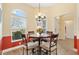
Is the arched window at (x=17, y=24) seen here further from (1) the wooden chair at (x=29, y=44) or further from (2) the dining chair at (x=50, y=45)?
(2) the dining chair at (x=50, y=45)

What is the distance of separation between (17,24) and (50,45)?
0.70 m

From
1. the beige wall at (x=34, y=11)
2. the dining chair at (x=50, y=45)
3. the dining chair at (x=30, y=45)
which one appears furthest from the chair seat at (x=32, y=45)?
the beige wall at (x=34, y=11)

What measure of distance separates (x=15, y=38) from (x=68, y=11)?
1.05 m

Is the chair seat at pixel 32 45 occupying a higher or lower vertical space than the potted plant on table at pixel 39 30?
lower

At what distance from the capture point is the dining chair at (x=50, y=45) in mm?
2002

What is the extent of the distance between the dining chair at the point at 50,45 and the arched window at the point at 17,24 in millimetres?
459

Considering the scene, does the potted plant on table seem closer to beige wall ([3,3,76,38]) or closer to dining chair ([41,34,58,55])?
beige wall ([3,3,76,38])

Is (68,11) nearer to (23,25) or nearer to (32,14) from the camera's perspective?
(32,14)

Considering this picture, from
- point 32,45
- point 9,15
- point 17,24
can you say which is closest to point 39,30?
point 32,45

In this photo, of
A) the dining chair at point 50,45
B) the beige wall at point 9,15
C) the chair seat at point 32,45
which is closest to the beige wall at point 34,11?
the beige wall at point 9,15

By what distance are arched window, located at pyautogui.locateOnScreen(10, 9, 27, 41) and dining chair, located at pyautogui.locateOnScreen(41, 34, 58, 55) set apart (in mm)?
A: 459

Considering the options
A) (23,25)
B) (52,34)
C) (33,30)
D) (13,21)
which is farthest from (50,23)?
(13,21)

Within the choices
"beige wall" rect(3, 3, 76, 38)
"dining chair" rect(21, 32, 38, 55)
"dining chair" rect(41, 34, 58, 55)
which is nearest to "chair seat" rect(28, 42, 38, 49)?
"dining chair" rect(21, 32, 38, 55)

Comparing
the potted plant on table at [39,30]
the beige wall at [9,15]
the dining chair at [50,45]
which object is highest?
the beige wall at [9,15]
